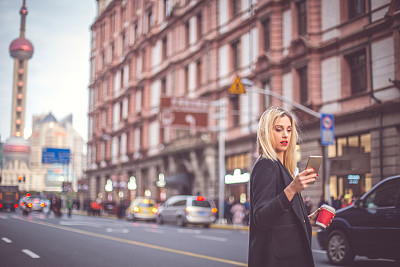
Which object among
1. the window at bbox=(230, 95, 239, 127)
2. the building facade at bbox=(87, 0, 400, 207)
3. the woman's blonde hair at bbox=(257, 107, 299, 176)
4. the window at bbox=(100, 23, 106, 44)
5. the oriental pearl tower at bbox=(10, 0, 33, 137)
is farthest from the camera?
Result: the oriental pearl tower at bbox=(10, 0, 33, 137)

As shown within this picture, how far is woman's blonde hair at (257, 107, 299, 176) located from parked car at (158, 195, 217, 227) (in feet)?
89.2

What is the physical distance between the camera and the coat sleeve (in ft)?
11.9

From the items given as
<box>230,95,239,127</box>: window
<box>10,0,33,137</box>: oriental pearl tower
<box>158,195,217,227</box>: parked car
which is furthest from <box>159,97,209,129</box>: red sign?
<box>10,0,33,137</box>: oriental pearl tower

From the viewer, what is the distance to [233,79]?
37.7 metres

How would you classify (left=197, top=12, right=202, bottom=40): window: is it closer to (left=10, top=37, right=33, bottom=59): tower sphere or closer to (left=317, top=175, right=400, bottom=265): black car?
(left=10, top=37, right=33, bottom=59): tower sphere

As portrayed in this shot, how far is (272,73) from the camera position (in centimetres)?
3303

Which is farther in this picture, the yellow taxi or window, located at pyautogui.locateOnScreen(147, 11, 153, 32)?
window, located at pyautogui.locateOnScreen(147, 11, 153, 32)

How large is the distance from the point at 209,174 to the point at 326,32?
48.0 ft

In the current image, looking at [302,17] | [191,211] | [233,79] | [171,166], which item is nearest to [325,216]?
[191,211]

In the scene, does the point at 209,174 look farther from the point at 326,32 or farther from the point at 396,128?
the point at 396,128

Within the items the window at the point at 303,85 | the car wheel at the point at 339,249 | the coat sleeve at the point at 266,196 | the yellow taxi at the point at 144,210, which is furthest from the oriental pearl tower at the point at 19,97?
the coat sleeve at the point at 266,196

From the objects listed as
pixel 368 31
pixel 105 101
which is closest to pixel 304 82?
pixel 368 31

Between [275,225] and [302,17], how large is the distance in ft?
94.5

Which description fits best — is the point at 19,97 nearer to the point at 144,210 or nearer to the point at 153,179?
the point at 153,179
